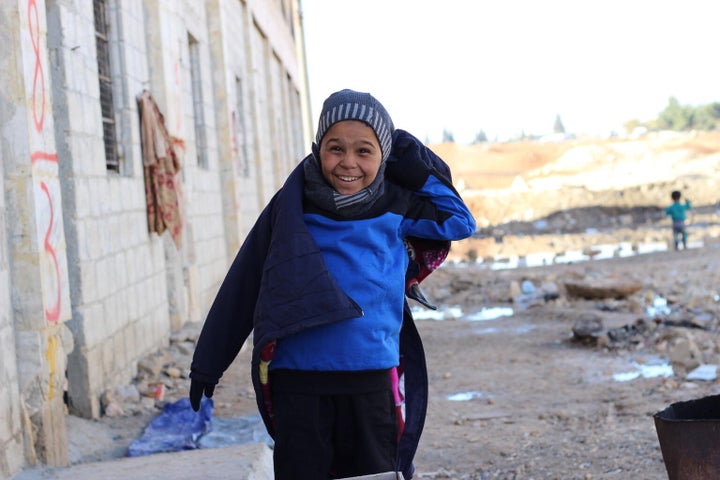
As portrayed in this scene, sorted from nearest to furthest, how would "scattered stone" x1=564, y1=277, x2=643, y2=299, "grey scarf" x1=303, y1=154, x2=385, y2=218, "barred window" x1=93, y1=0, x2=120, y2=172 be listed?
"grey scarf" x1=303, y1=154, x2=385, y2=218 < "barred window" x1=93, y1=0, x2=120, y2=172 < "scattered stone" x1=564, y1=277, x2=643, y2=299

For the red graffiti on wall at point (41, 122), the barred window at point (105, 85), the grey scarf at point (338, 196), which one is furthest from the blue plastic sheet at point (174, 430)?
the grey scarf at point (338, 196)

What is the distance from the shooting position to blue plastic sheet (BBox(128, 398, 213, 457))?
17.8ft

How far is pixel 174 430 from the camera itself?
19.3 ft

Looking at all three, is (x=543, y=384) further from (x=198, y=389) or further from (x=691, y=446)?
(x=198, y=389)

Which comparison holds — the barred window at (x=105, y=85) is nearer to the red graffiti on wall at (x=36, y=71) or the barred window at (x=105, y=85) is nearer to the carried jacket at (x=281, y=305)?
the red graffiti on wall at (x=36, y=71)

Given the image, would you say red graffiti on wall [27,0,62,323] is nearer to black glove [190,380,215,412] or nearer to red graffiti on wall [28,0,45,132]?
red graffiti on wall [28,0,45,132]

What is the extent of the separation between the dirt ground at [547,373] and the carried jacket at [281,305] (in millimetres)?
2273

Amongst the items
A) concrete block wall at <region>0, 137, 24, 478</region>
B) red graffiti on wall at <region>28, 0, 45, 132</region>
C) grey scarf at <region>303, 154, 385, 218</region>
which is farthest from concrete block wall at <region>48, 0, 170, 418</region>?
grey scarf at <region>303, 154, 385, 218</region>

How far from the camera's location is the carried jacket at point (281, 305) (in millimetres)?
2590

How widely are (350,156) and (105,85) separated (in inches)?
205

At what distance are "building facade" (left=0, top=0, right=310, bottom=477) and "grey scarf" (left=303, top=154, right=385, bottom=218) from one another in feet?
7.29

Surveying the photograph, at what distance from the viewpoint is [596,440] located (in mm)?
5512

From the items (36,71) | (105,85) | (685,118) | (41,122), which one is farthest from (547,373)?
(685,118)

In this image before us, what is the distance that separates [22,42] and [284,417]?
8.95 ft
